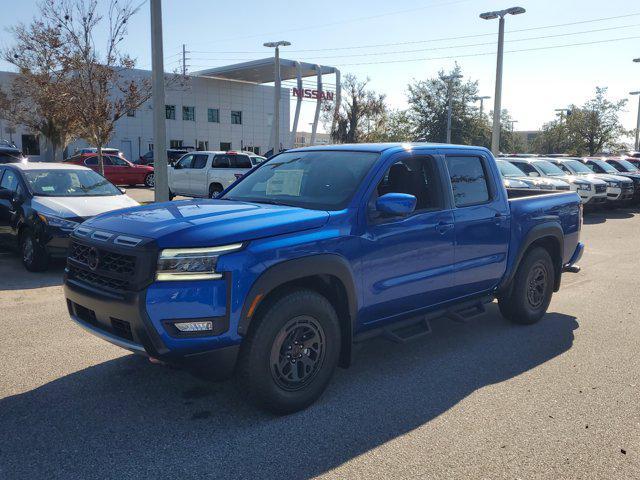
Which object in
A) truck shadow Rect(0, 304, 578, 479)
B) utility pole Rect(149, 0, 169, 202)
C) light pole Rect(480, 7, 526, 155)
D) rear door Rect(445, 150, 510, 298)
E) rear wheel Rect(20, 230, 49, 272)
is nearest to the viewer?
truck shadow Rect(0, 304, 578, 479)

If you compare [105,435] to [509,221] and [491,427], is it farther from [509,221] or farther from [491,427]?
[509,221]

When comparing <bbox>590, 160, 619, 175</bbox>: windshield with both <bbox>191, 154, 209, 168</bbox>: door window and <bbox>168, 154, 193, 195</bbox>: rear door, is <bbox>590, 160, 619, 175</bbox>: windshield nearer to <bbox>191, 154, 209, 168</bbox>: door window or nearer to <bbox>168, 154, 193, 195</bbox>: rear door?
<bbox>191, 154, 209, 168</bbox>: door window

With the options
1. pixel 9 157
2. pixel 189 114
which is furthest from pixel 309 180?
pixel 189 114

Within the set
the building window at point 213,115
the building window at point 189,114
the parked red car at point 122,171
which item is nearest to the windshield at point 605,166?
the parked red car at point 122,171

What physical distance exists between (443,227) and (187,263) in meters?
2.23

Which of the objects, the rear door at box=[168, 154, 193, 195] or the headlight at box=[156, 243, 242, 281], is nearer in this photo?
the headlight at box=[156, 243, 242, 281]

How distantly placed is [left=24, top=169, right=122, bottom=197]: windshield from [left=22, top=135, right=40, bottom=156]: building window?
36.8 metres

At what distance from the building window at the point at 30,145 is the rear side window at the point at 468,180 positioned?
4280 centimetres

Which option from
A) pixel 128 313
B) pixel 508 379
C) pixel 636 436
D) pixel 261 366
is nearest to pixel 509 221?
pixel 508 379

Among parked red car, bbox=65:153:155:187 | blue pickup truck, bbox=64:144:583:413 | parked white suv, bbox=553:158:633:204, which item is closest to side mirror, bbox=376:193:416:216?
blue pickup truck, bbox=64:144:583:413

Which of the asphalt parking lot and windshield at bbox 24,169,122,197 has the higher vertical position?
windshield at bbox 24,169,122,197

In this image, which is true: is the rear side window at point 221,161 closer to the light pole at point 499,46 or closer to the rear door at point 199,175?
the rear door at point 199,175

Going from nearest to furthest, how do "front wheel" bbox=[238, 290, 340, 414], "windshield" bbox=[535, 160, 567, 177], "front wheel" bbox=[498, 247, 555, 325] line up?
"front wheel" bbox=[238, 290, 340, 414] < "front wheel" bbox=[498, 247, 555, 325] < "windshield" bbox=[535, 160, 567, 177]

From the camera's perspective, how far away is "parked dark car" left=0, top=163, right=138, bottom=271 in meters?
7.77
